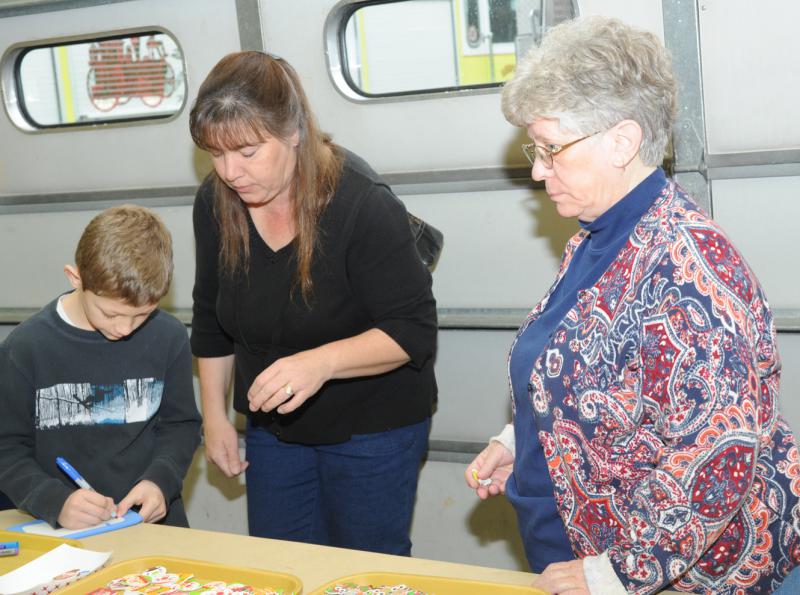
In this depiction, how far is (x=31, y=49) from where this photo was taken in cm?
412

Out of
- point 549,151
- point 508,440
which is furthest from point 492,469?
point 549,151

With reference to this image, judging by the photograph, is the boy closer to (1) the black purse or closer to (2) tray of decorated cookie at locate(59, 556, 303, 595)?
(2) tray of decorated cookie at locate(59, 556, 303, 595)

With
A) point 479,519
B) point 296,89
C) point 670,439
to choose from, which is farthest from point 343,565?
point 479,519

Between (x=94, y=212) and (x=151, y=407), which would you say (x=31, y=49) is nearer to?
(x=94, y=212)

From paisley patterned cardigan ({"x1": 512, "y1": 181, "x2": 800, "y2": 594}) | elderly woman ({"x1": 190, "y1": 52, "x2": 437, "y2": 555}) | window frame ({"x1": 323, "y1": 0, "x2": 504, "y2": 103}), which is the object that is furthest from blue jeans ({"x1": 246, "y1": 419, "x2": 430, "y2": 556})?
window frame ({"x1": 323, "y1": 0, "x2": 504, "y2": 103})

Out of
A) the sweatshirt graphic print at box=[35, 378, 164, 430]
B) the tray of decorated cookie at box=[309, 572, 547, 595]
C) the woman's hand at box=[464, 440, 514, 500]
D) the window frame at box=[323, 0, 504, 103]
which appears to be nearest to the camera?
the tray of decorated cookie at box=[309, 572, 547, 595]

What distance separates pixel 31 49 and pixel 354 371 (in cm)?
254

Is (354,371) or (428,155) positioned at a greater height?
(428,155)

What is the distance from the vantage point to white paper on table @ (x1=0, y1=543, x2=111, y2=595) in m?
1.89

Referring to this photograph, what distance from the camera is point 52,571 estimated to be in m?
1.97

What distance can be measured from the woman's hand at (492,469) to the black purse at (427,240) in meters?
1.23

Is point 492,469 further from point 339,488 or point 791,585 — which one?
point 791,585

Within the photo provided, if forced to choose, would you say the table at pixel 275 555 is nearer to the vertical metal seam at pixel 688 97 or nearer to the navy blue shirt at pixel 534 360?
the navy blue shirt at pixel 534 360

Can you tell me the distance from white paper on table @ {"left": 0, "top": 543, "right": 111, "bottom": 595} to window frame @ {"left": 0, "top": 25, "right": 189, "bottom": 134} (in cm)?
219
